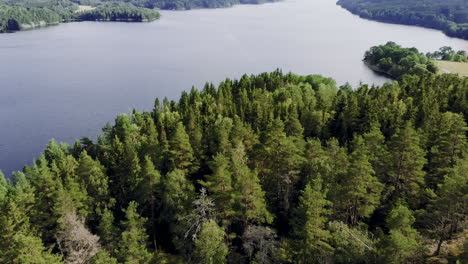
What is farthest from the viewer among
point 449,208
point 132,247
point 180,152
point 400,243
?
point 180,152

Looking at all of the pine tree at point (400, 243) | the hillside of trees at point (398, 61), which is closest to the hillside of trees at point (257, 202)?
the pine tree at point (400, 243)

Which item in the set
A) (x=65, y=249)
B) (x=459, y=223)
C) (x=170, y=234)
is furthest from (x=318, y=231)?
(x=65, y=249)

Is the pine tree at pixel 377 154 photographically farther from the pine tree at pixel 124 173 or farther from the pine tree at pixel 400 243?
the pine tree at pixel 124 173

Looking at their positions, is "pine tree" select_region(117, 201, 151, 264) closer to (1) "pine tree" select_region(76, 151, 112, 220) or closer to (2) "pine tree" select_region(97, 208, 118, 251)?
(2) "pine tree" select_region(97, 208, 118, 251)

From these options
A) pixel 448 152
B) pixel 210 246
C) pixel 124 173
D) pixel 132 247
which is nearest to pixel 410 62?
pixel 448 152

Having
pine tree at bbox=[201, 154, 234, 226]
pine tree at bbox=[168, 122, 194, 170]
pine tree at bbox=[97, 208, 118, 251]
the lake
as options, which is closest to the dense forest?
the lake

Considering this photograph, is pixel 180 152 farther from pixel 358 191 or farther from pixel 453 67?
pixel 453 67

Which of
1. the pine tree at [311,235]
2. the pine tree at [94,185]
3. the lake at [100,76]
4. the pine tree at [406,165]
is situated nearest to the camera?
the pine tree at [311,235]
